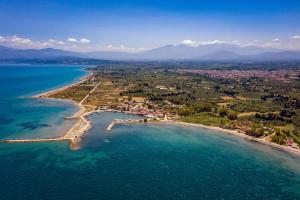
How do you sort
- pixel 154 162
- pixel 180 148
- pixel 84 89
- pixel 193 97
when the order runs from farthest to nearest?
pixel 84 89, pixel 193 97, pixel 180 148, pixel 154 162

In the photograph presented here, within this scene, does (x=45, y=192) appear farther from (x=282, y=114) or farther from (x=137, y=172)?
(x=282, y=114)

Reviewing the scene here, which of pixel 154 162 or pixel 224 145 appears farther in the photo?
pixel 224 145

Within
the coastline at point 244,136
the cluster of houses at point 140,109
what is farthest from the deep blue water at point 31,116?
the coastline at point 244,136

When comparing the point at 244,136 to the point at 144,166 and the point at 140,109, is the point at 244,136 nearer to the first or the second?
the point at 144,166

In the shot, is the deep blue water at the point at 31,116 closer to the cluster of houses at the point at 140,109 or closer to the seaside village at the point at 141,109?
the seaside village at the point at 141,109

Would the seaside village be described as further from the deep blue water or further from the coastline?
the deep blue water

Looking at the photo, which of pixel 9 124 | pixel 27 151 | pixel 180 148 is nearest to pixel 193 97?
pixel 180 148

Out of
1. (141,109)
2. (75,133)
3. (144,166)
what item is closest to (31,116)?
(75,133)

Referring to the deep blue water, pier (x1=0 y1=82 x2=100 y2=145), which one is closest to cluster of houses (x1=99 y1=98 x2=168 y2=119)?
pier (x1=0 y1=82 x2=100 y2=145)
